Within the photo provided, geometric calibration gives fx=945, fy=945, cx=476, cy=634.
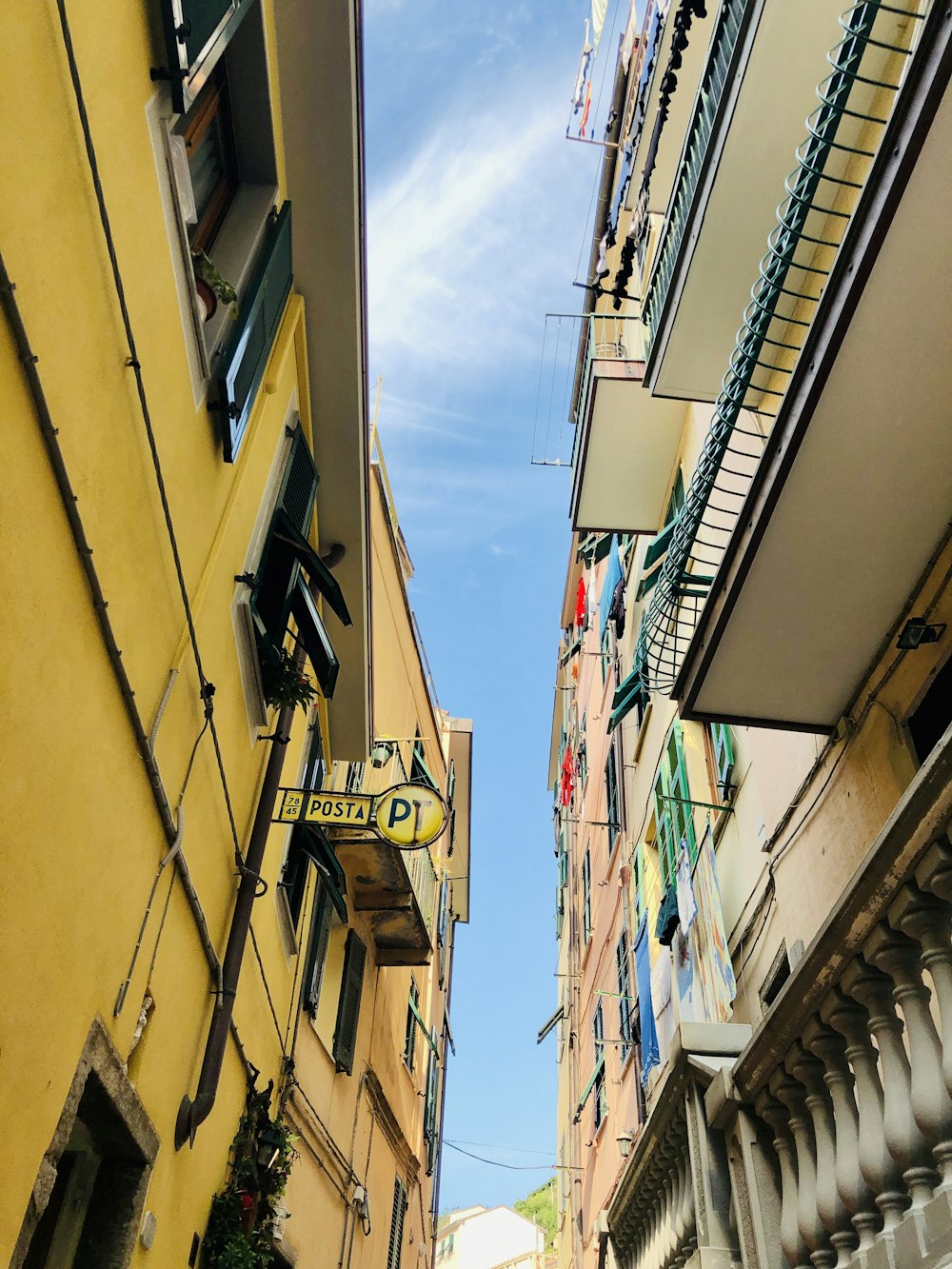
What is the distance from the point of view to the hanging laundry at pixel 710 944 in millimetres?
7402

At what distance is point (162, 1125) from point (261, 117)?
5.97 meters

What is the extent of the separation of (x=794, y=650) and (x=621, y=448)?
6.53 m

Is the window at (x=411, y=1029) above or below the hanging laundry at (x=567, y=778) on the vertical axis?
below

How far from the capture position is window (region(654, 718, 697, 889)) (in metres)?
9.95

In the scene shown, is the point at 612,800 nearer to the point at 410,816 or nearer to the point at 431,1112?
the point at 431,1112

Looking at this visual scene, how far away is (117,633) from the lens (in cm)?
403

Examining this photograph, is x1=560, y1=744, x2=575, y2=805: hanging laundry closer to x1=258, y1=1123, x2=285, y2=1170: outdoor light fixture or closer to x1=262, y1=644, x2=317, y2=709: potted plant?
x1=258, y1=1123, x2=285, y2=1170: outdoor light fixture

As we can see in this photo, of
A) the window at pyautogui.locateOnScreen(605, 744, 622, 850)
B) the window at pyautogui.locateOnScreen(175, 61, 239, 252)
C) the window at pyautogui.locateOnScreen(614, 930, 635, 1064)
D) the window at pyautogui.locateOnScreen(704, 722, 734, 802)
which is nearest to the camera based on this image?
the window at pyautogui.locateOnScreen(175, 61, 239, 252)

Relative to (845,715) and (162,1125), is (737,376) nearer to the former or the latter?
(845,715)

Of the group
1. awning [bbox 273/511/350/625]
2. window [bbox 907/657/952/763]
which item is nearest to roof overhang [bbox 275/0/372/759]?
awning [bbox 273/511/350/625]

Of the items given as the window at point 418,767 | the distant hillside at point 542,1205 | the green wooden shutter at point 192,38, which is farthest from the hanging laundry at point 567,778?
the distant hillside at point 542,1205

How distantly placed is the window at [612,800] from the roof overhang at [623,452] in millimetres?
4868

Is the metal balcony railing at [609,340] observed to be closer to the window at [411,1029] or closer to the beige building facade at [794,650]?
the beige building facade at [794,650]

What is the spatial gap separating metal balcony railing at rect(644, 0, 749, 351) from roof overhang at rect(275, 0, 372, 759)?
2.75 metres
